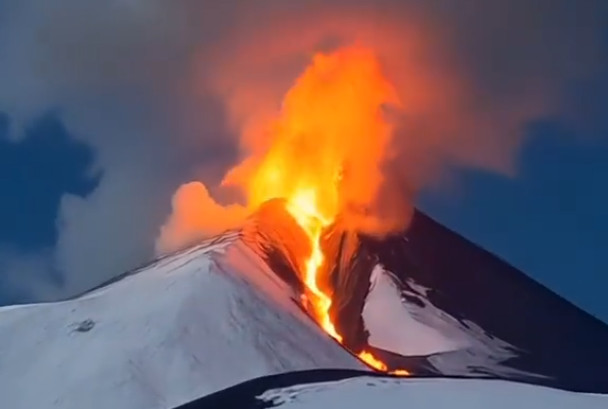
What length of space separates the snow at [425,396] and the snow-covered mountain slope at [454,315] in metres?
15.9

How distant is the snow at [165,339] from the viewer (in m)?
58.2

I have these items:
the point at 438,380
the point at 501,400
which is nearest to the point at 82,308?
the point at 438,380

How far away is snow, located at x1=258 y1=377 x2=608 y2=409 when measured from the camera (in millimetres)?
38938

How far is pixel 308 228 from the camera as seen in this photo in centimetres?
7775

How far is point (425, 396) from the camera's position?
133 ft

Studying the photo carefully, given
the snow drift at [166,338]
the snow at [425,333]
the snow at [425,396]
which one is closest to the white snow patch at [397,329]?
the snow at [425,333]

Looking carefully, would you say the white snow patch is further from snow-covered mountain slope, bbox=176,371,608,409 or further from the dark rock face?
snow-covered mountain slope, bbox=176,371,608,409

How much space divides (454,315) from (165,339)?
17042 millimetres

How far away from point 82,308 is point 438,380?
108 ft

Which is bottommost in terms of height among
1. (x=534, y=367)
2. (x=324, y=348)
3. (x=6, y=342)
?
(x=534, y=367)

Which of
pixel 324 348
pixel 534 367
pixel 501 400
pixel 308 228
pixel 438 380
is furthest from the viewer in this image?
pixel 308 228

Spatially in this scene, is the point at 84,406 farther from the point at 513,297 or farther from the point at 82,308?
the point at 513,297

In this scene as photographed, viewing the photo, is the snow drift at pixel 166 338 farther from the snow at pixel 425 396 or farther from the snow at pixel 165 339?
the snow at pixel 425 396

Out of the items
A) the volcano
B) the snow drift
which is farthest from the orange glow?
the snow drift
